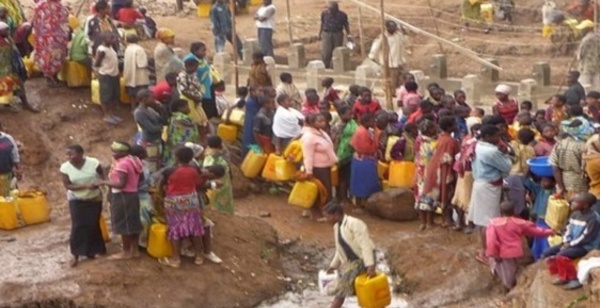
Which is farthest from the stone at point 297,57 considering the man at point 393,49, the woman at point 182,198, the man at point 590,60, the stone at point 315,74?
the woman at point 182,198

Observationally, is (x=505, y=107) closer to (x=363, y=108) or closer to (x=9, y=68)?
(x=363, y=108)

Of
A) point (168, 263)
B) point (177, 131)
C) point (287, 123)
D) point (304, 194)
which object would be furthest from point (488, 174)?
point (177, 131)

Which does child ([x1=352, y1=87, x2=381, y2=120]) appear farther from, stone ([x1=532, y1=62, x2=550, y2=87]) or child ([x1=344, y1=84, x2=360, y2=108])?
stone ([x1=532, y1=62, x2=550, y2=87])

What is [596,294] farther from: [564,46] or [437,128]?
[564,46]

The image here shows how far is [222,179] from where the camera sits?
53.9 feet

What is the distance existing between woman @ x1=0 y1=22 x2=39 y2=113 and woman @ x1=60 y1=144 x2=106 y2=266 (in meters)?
3.91

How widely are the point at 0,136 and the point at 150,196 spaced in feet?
7.89

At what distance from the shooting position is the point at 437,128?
54.4ft

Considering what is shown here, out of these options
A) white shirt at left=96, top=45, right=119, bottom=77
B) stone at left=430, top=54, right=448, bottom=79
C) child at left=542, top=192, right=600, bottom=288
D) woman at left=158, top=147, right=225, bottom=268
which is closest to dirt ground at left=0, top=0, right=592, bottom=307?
woman at left=158, top=147, right=225, bottom=268

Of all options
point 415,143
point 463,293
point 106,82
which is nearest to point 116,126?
point 106,82

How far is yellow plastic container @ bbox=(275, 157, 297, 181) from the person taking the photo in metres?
17.8

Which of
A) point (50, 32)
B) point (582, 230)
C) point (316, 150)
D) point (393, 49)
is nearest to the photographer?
point (582, 230)

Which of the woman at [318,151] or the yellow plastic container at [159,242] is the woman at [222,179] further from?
the yellow plastic container at [159,242]

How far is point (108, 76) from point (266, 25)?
651 cm
